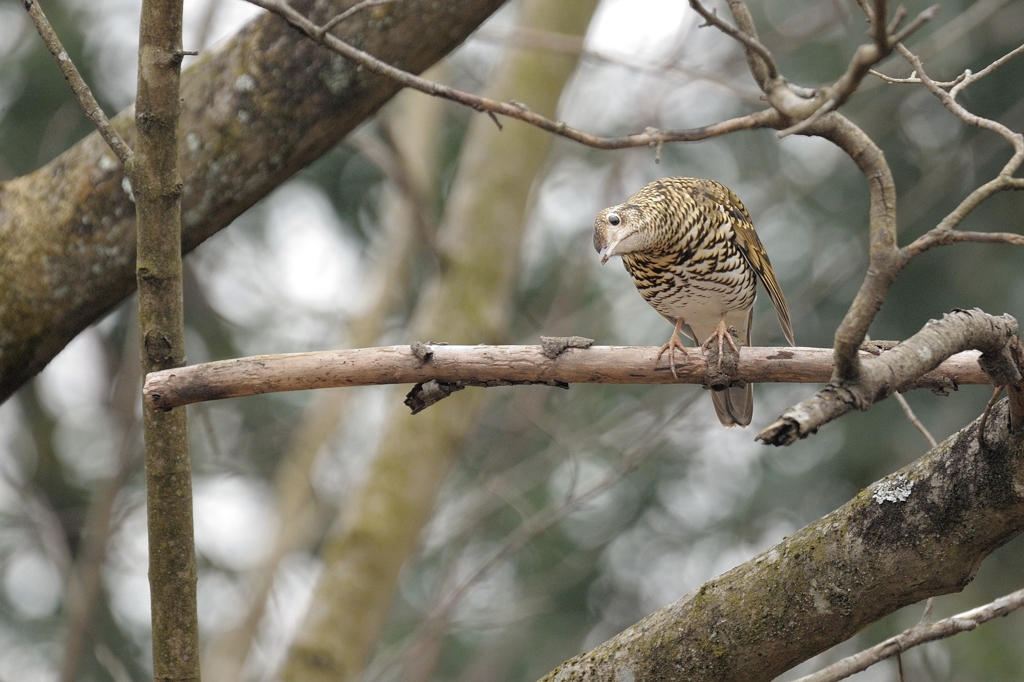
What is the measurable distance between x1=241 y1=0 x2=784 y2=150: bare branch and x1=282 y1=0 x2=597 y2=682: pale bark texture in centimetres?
284

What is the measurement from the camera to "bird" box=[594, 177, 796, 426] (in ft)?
10.8

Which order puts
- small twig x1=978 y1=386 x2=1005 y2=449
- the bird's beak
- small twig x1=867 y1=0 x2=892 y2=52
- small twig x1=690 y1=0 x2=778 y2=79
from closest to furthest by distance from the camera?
small twig x1=867 y1=0 x2=892 y2=52 < small twig x1=690 y1=0 x2=778 y2=79 < small twig x1=978 y1=386 x2=1005 y2=449 < the bird's beak

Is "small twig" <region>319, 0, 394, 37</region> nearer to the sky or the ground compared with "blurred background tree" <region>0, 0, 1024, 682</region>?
nearer to the ground

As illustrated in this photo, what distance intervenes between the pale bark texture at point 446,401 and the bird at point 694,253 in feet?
4.38

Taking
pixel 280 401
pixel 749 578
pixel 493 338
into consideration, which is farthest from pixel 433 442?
pixel 280 401

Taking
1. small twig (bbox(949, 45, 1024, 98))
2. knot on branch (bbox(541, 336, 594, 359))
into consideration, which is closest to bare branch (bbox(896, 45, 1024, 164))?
small twig (bbox(949, 45, 1024, 98))

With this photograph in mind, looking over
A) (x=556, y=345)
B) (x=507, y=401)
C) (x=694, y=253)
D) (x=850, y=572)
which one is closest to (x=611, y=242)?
(x=694, y=253)

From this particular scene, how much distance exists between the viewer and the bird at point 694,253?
3.29 metres

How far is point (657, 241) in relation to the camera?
3398 millimetres

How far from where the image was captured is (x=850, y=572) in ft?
6.63

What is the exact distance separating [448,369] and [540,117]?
580 mm

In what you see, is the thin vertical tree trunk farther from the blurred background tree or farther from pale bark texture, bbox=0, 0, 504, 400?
the blurred background tree

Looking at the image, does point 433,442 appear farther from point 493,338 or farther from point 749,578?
point 749,578

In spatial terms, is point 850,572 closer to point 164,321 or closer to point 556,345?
point 556,345
